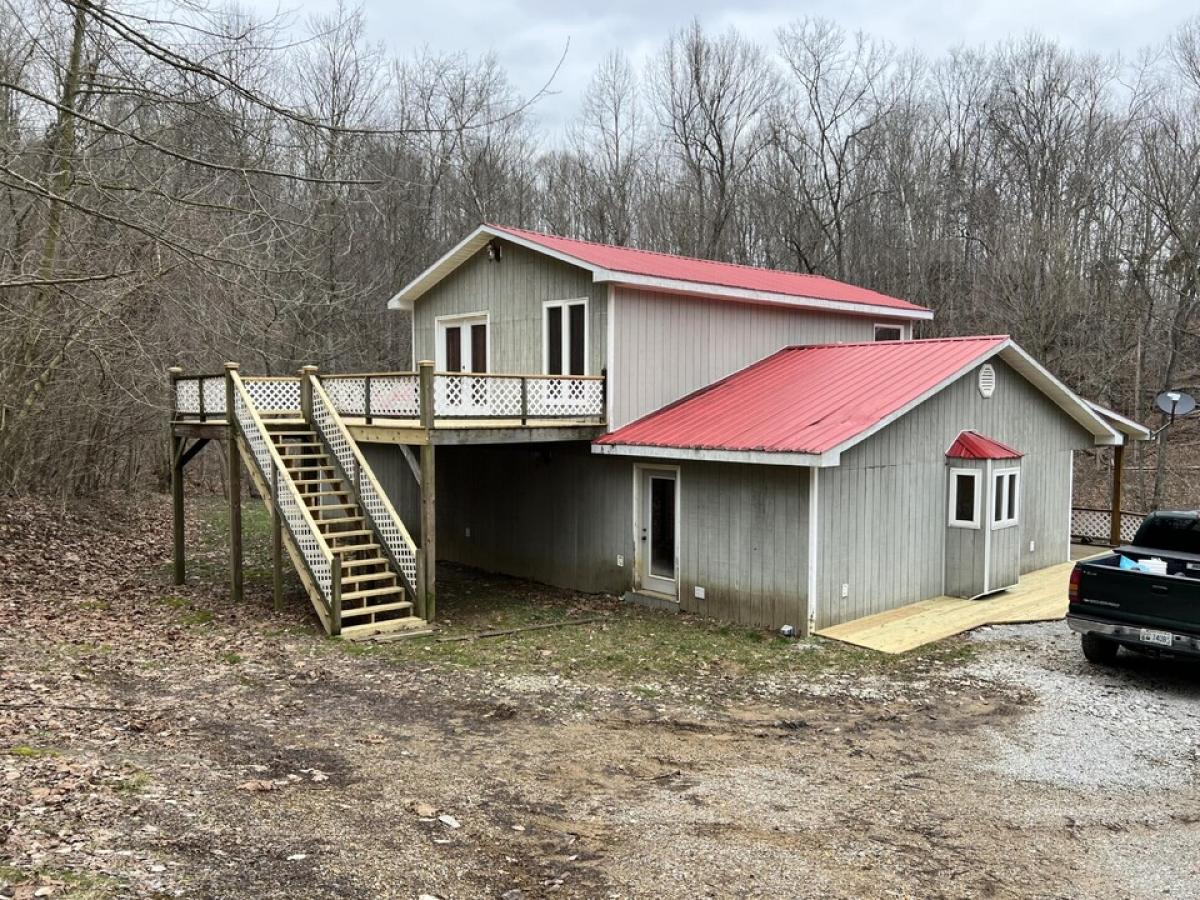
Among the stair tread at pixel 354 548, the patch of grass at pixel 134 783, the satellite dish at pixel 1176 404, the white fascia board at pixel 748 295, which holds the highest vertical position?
the white fascia board at pixel 748 295

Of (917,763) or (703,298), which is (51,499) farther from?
(917,763)

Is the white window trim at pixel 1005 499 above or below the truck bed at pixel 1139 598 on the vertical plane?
above

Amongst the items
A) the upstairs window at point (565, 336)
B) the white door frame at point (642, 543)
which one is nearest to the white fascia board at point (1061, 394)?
the white door frame at point (642, 543)

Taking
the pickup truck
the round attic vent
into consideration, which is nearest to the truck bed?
the pickup truck

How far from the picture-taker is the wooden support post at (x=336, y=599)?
10.9m

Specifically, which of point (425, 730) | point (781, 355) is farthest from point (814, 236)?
point (425, 730)

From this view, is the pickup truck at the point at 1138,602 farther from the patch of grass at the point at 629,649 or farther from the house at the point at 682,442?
the house at the point at 682,442

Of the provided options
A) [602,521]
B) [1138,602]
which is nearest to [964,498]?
[1138,602]

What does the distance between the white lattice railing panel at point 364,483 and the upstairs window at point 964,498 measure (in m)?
7.64

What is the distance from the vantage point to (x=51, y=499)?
18531 millimetres

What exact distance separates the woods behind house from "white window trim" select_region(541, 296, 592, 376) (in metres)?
2.86

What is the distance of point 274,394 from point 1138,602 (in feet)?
38.0

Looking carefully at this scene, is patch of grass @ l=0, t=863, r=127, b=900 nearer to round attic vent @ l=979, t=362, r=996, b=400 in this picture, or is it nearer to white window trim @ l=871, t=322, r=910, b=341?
round attic vent @ l=979, t=362, r=996, b=400

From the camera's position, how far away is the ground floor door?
1303 cm
